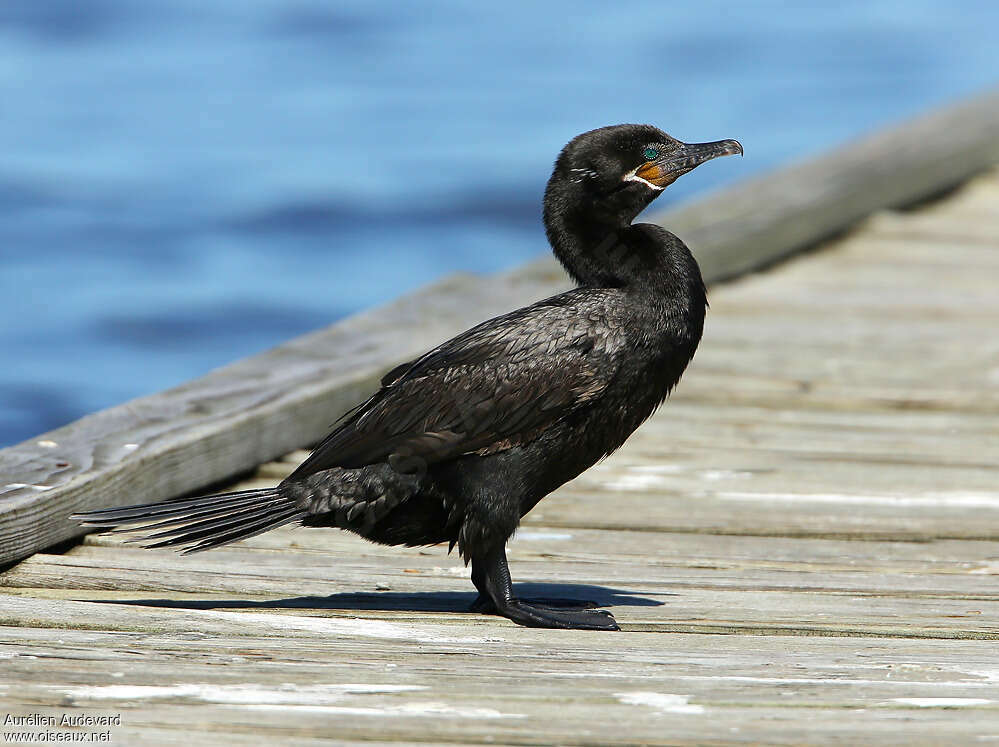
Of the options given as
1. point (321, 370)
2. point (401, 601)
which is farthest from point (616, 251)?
point (321, 370)

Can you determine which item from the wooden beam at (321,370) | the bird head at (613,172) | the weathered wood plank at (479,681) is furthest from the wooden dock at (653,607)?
the bird head at (613,172)

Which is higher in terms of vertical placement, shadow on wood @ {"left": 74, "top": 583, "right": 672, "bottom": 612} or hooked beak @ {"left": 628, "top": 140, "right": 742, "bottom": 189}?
hooked beak @ {"left": 628, "top": 140, "right": 742, "bottom": 189}

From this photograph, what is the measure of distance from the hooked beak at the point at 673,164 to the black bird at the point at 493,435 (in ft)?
0.66

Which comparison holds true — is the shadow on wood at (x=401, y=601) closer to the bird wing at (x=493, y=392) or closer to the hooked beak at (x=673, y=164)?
the bird wing at (x=493, y=392)

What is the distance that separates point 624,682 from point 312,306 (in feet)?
28.5

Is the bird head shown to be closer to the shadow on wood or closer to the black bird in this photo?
the black bird

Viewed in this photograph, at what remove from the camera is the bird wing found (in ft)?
9.40

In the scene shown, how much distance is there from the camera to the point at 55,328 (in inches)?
397

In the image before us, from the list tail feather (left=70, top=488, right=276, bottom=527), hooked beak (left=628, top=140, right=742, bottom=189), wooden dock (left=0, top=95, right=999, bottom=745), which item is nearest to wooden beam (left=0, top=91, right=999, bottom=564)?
wooden dock (left=0, top=95, right=999, bottom=745)

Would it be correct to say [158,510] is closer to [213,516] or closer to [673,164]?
[213,516]

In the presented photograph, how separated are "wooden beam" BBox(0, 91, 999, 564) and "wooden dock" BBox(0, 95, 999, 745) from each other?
4.4 inches

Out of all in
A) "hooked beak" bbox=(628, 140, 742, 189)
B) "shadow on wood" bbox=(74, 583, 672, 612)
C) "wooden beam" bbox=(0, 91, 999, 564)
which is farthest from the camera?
"wooden beam" bbox=(0, 91, 999, 564)

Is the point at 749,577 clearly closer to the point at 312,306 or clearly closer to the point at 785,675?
the point at 785,675

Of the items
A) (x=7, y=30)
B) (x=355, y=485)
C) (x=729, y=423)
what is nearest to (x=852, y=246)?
(x=729, y=423)
